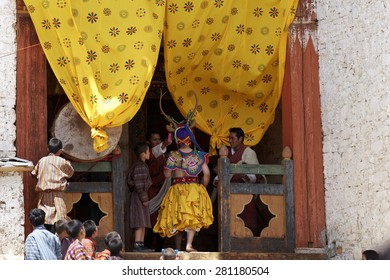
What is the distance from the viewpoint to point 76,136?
38.7 ft

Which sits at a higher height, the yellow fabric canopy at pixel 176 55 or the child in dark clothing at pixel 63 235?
the yellow fabric canopy at pixel 176 55

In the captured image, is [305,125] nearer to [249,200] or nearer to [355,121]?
[355,121]

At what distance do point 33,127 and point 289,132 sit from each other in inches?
97.8

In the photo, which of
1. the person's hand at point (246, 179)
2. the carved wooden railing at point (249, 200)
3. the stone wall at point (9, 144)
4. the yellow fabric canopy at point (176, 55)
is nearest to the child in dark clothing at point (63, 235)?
the stone wall at point (9, 144)

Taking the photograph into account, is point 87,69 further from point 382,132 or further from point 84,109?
point 382,132

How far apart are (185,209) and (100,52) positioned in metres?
1.68

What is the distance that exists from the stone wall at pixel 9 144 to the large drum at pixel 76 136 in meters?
0.45


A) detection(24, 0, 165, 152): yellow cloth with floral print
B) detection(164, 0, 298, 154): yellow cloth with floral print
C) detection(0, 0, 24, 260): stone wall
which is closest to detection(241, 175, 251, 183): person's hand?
detection(164, 0, 298, 154): yellow cloth with floral print

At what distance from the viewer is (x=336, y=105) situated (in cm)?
1206

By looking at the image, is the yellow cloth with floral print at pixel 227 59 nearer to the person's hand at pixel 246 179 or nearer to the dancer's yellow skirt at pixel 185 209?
the person's hand at pixel 246 179

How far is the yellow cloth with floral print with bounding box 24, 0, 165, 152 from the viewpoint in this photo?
1165 centimetres

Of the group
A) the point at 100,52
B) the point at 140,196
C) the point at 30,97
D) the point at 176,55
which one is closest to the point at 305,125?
the point at 176,55

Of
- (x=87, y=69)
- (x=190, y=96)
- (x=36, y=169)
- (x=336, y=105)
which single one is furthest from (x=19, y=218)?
(x=336, y=105)

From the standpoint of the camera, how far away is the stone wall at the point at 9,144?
1135 centimetres
